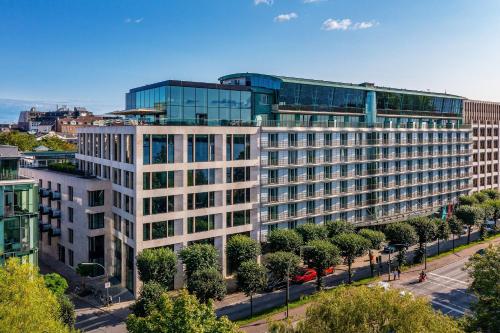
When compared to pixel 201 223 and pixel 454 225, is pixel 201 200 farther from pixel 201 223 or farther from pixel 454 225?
pixel 454 225

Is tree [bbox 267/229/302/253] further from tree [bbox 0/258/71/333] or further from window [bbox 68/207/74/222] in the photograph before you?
tree [bbox 0/258/71/333]

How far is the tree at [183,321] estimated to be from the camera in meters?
24.5

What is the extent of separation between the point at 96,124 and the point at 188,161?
62.3 ft

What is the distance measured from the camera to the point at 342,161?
82312mm

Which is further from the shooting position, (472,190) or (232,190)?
(472,190)

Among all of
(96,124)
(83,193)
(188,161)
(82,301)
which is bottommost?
(82,301)

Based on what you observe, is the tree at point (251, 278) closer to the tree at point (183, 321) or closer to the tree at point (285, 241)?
the tree at point (285, 241)

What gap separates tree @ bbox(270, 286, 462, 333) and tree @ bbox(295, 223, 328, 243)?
1503 inches

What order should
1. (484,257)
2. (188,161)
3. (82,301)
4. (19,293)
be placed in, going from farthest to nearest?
(188,161)
(82,301)
(484,257)
(19,293)

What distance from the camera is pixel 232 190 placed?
67.0 metres

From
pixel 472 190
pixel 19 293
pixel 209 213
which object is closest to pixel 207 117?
pixel 209 213

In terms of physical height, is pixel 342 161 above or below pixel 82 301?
above

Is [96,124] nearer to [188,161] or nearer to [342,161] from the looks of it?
[188,161]

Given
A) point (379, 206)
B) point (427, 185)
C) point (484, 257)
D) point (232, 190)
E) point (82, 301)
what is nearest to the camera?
point (484, 257)
